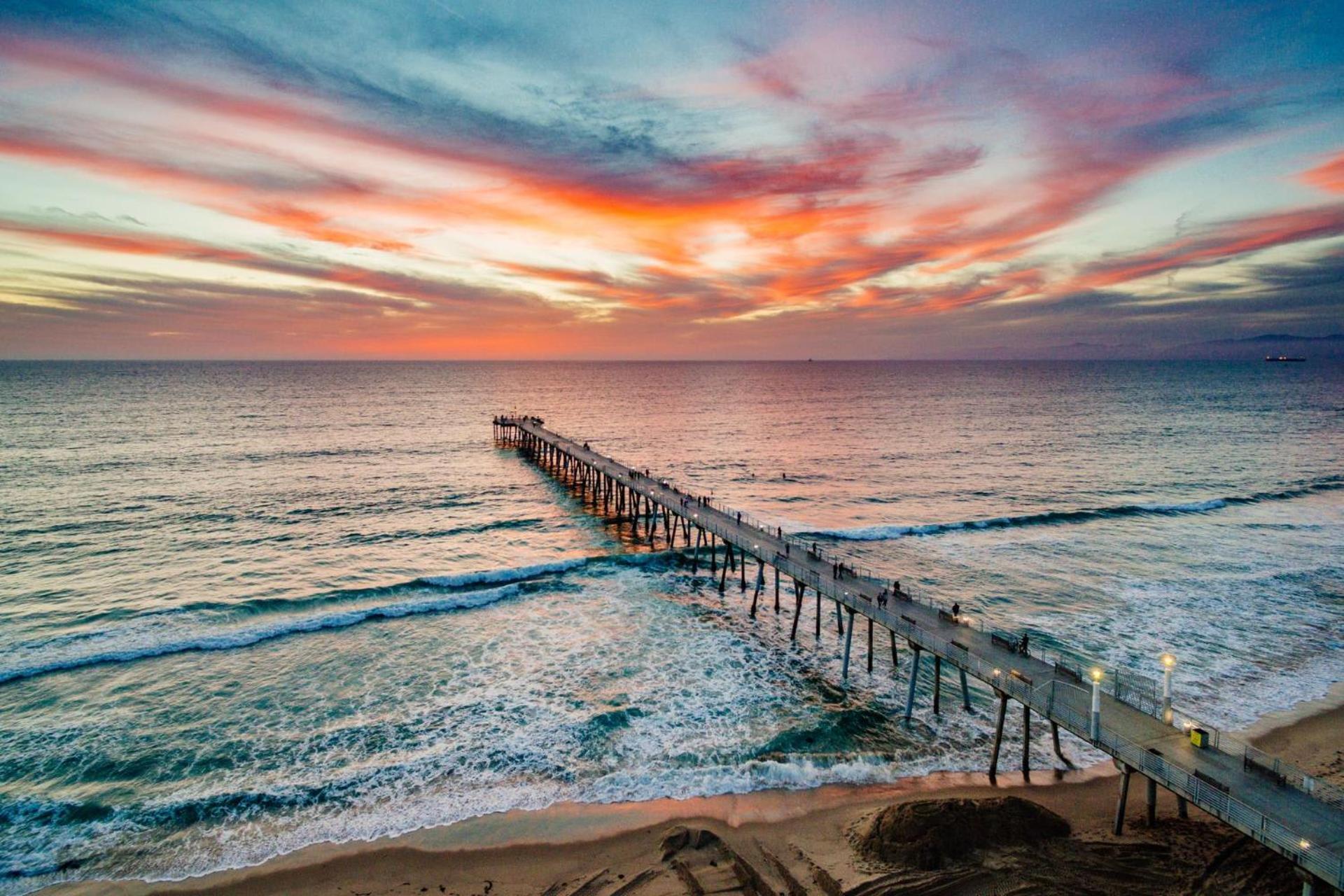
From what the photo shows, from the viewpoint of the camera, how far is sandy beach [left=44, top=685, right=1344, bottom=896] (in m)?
15.1

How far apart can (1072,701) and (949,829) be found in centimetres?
581

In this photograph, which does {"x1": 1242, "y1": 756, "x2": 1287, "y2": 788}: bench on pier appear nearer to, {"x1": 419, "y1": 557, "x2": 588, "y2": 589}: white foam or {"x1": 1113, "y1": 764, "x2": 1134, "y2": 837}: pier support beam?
{"x1": 1113, "y1": 764, "x2": 1134, "y2": 837}: pier support beam

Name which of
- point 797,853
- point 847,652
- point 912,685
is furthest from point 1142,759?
point 847,652

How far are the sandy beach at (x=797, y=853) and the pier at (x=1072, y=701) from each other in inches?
49.5

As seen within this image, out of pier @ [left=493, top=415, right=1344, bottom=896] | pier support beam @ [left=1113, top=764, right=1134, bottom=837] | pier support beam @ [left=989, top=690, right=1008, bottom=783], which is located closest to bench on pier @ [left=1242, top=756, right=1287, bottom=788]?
pier @ [left=493, top=415, right=1344, bottom=896]

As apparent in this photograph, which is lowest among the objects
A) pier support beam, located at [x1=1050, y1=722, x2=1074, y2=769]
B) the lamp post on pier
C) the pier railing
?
pier support beam, located at [x1=1050, y1=722, x2=1074, y2=769]

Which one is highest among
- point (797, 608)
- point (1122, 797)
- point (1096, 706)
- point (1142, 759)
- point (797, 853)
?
point (1096, 706)

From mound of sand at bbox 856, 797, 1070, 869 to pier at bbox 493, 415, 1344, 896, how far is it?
7.27 feet

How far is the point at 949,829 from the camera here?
16.2m

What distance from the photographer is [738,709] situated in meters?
24.1

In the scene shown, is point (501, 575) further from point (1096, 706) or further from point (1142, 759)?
point (1142, 759)

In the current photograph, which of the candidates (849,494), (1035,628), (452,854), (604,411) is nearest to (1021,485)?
(849,494)

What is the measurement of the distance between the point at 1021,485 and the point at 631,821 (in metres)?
55.8

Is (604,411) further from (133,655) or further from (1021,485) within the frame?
(133,655)
